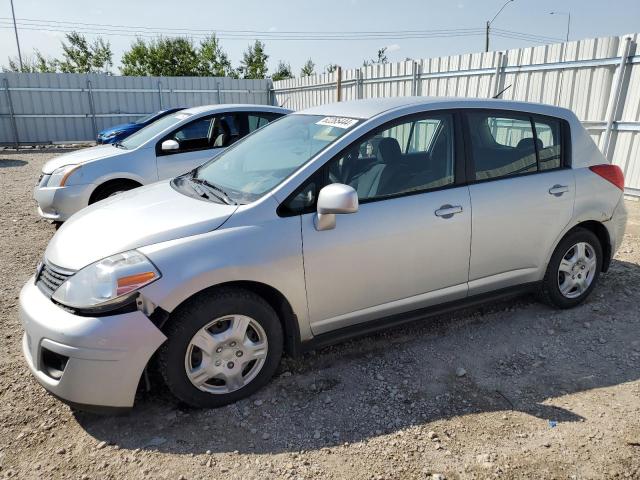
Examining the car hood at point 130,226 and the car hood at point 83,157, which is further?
the car hood at point 83,157

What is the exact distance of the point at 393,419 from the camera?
271 centimetres

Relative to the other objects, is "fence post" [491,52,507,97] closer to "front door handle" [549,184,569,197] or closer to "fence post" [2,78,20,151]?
"front door handle" [549,184,569,197]

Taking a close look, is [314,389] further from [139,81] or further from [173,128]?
[139,81]

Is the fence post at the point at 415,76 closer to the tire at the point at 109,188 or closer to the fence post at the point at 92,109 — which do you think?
the tire at the point at 109,188

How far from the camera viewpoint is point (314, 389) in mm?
2980

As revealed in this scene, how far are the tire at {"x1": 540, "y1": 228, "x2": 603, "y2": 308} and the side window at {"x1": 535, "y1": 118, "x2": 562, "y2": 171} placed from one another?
0.60 metres

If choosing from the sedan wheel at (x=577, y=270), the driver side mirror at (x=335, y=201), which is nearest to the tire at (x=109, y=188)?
the driver side mirror at (x=335, y=201)

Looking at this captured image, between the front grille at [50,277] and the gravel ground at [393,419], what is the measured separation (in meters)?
0.73

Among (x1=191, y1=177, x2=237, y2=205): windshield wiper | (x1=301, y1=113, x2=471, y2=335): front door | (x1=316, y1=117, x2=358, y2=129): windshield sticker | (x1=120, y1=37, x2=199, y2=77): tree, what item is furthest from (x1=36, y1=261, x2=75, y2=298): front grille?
(x1=120, y1=37, x2=199, y2=77): tree

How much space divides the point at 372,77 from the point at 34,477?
39.8 feet

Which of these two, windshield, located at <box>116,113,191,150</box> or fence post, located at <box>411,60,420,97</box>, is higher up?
fence post, located at <box>411,60,420,97</box>

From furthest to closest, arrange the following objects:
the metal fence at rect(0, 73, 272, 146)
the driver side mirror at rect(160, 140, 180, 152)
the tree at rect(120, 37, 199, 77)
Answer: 1. the tree at rect(120, 37, 199, 77)
2. the metal fence at rect(0, 73, 272, 146)
3. the driver side mirror at rect(160, 140, 180, 152)

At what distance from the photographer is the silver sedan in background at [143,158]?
579 cm

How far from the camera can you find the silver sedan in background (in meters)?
5.79
